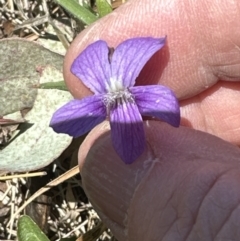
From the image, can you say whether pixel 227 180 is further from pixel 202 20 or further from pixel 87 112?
pixel 202 20

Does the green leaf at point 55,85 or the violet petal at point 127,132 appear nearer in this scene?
the violet petal at point 127,132

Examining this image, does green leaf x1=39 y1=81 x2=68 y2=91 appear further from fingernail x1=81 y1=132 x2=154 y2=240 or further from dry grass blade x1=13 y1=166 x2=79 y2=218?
fingernail x1=81 y1=132 x2=154 y2=240

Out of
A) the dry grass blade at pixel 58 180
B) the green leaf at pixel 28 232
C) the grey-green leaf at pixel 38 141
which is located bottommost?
the dry grass blade at pixel 58 180

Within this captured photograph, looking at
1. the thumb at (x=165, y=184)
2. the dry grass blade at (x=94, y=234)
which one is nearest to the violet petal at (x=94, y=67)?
the thumb at (x=165, y=184)

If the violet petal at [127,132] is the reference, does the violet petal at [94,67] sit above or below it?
above

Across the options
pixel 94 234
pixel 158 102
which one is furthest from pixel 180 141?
pixel 94 234

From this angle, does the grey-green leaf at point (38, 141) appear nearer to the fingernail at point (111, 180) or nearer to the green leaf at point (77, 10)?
the green leaf at point (77, 10)

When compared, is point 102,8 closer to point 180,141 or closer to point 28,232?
point 180,141
